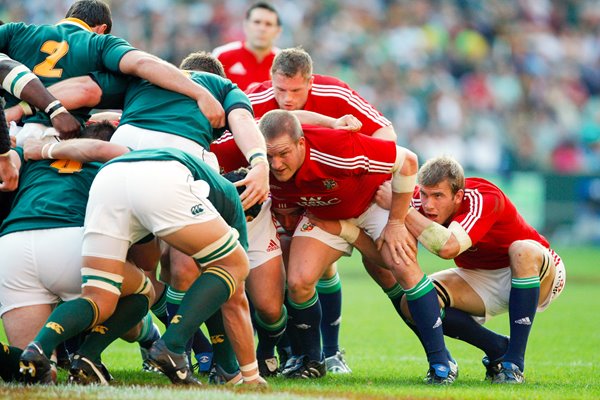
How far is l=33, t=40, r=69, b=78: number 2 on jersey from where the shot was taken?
621 cm

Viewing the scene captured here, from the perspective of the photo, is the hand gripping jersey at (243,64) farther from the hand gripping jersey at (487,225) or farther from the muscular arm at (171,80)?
the muscular arm at (171,80)

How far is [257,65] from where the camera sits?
34.3 feet

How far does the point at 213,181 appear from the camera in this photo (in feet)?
17.5

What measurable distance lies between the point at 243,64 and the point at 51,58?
4.33m

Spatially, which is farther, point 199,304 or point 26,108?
point 26,108

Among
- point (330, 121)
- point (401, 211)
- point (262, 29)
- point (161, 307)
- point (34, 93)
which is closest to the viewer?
point (34, 93)

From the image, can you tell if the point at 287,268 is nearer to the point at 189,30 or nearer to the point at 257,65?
the point at 257,65

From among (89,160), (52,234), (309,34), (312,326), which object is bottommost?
(312,326)

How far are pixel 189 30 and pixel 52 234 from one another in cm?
1490

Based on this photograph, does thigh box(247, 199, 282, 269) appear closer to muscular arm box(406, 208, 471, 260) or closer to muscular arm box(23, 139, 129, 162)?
muscular arm box(406, 208, 471, 260)

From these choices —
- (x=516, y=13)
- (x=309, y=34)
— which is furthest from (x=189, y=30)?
(x=516, y=13)

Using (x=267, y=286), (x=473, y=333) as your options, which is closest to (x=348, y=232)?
(x=267, y=286)

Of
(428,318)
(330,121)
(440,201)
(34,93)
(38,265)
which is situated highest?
(330,121)

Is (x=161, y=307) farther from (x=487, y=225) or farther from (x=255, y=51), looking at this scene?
(x=255, y=51)
